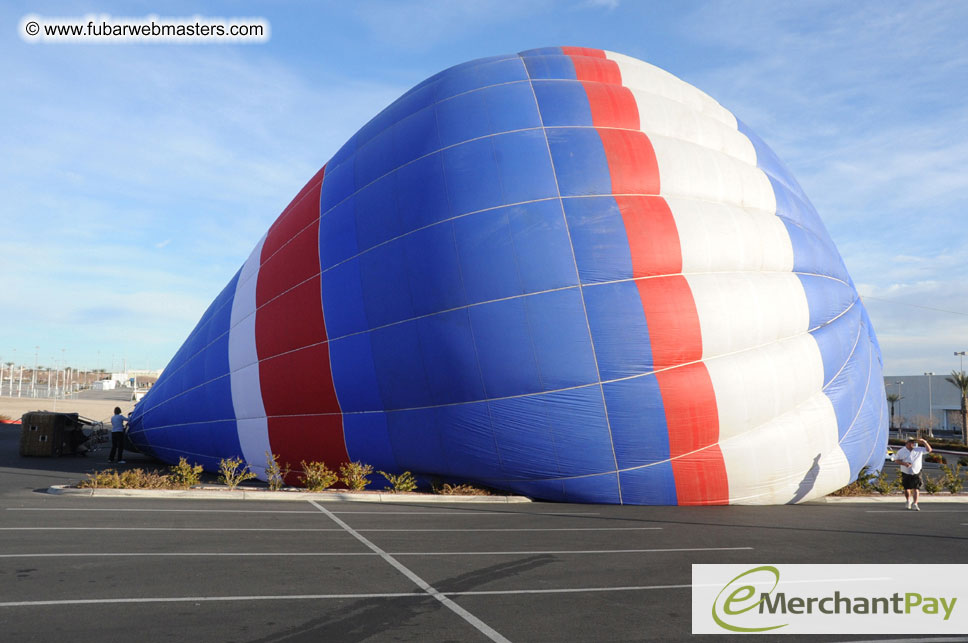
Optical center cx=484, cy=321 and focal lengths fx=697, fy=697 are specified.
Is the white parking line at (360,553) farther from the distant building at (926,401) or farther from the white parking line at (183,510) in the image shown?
the distant building at (926,401)

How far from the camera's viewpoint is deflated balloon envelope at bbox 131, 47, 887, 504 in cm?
1372

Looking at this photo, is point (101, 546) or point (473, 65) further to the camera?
point (473, 65)

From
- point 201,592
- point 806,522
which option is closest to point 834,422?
→ point 806,522

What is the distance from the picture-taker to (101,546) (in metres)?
8.72

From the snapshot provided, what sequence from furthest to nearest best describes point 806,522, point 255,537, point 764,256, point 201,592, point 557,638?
1. point 764,256
2. point 806,522
3. point 255,537
4. point 201,592
5. point 557,638

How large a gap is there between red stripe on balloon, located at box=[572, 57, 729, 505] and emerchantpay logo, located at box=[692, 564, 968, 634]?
5.01 meters

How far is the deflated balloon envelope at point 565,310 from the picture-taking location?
13719 millimetres

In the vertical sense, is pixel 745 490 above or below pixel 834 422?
below

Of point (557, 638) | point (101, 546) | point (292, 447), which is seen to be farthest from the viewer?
point (292, 447)

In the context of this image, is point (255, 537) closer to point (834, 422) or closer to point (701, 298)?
point (701, 298)

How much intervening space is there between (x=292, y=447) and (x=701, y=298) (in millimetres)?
9820

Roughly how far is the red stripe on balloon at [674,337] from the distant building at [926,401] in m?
78.2

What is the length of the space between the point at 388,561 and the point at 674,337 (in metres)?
7.61

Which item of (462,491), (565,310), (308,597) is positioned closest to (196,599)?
(308,597)
